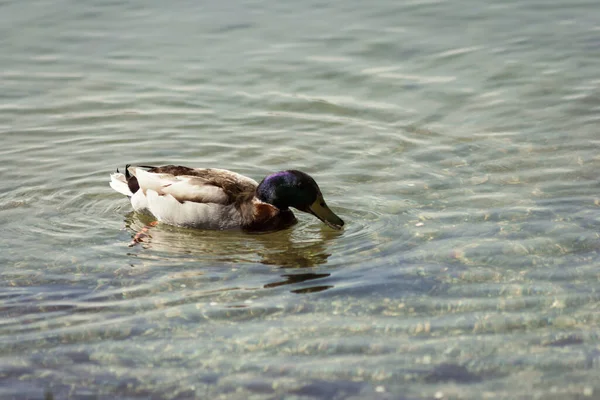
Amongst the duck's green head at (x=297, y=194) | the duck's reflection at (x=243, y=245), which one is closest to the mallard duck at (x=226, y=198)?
the duck's green head at (x=297, y=194)

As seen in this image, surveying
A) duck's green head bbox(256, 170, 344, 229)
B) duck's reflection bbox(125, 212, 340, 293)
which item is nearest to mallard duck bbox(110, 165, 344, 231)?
duck's green head bbox(256, 170, 344, 229)

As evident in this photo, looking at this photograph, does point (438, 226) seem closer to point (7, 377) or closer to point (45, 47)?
point (7, 377)

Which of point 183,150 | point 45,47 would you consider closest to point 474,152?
point 183,150

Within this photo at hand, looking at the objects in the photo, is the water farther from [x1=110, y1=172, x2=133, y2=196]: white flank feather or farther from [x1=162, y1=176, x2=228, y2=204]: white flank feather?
[x1=162, y1=176, x2=228, y2=204]: white flank feather

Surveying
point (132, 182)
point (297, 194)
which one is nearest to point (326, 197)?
point (297, 194)

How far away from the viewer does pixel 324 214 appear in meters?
8.84

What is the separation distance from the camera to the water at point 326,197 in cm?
615

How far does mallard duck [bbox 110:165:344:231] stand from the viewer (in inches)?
353

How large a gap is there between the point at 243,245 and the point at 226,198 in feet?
1.98

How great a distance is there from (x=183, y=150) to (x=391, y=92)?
112 inches

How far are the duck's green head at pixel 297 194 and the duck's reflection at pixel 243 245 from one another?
177mm

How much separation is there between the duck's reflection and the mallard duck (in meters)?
0.11

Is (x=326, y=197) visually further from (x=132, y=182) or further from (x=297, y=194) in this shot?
(x=132, y=182)

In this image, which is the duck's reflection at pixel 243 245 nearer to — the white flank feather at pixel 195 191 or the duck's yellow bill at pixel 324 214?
the duck's yellow bill at pixel 324 214
